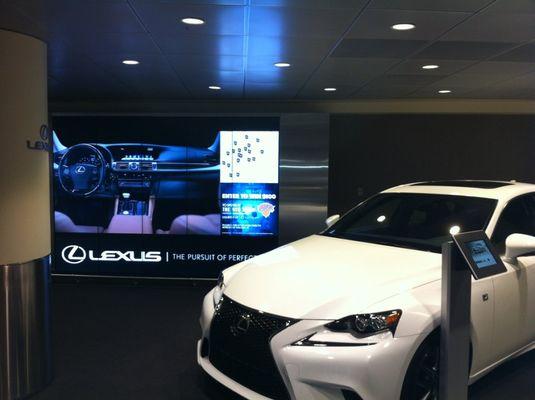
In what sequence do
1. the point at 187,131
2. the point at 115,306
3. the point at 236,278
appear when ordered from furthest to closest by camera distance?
the point at 187,131
the point at 115,306
the point at 236,278

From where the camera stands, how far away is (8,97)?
10.7 feet

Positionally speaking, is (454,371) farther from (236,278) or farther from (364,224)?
(364,224)

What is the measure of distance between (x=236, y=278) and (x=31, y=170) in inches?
65.4

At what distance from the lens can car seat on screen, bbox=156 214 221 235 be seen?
23.4ft

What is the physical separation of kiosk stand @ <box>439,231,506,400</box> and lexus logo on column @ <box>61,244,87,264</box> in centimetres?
583

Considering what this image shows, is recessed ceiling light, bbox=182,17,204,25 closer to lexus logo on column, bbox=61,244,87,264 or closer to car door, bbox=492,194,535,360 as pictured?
car door, bbox=492,194,535,360

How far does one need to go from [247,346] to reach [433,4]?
251cm

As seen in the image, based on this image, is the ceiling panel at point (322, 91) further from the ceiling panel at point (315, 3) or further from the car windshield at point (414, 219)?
the ceiling panel at point (315, 3)

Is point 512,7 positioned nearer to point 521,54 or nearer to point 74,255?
point 521,54

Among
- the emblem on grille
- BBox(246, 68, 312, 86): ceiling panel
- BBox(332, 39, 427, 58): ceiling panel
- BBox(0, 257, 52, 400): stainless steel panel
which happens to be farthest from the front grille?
BBox(246, 68, 312, 86): ceiling panel

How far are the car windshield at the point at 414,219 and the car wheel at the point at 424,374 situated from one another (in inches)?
31.6

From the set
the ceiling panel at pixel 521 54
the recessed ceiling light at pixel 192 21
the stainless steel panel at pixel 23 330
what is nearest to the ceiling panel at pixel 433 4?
the recessed ceiling light at pixel 192 21

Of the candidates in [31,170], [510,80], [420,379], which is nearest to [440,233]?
[420,379]

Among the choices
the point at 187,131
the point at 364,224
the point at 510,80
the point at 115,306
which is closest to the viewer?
the point at 364,224
